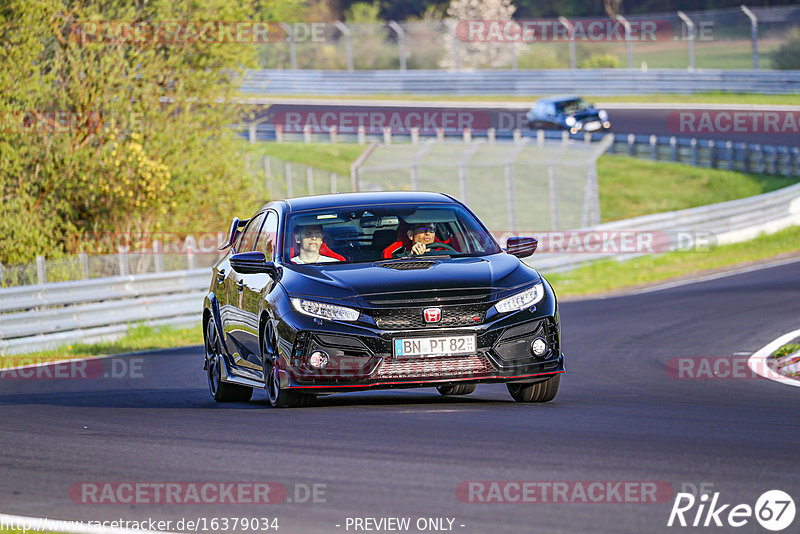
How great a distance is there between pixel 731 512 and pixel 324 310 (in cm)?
406

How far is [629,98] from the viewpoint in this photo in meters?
57.5

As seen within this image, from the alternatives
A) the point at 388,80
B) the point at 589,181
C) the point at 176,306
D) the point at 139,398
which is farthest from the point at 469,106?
the point at 139,398

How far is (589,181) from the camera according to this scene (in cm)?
3102

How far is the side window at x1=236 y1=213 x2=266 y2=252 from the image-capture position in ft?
37.4

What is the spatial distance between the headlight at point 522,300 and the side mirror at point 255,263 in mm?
1759

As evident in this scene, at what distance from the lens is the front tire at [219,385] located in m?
11.5

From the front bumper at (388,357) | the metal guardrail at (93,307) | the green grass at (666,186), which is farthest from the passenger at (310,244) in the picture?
the green grass at (666,186)

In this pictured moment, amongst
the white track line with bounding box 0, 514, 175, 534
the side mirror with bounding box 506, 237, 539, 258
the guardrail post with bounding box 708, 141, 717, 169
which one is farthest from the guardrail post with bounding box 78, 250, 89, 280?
the guardrail post with bounding box 708, 141, 717, 169

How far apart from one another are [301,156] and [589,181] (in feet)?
66.4

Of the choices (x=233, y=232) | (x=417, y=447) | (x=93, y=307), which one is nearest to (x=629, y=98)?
(x=93, y=307)

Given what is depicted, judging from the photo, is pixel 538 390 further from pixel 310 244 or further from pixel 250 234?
pixel 250 234

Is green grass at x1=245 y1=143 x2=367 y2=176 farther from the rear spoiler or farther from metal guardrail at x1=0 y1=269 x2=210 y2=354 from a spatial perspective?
the rear spoiler

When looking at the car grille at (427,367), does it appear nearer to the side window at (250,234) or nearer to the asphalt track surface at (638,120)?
the side window at (250,234)

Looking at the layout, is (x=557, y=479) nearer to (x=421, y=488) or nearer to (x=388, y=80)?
(x=421, y=488)
